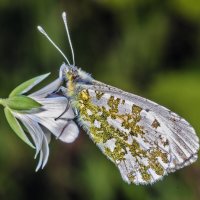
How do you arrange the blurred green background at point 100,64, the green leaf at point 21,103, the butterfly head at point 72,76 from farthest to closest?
the blurred green background at point 100,64 < the butterfly head at point 72,76 < the green leaf at point 21,103

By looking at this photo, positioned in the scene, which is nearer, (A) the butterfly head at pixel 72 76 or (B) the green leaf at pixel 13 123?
(B) the green leaf at pixel 13 123

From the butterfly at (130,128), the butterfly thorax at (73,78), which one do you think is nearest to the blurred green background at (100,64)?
the butterfly at (130,128)

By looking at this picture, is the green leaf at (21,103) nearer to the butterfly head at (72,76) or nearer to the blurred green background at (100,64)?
the butterfly head at (72,76)

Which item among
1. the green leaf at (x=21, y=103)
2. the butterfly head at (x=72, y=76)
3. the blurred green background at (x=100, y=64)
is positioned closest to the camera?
the green leaf at (x=21, y=103)

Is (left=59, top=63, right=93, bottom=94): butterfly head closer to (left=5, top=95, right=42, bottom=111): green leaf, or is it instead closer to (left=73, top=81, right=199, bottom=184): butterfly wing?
(left=73, top=81, right=199, bottom=184): butterfly wing

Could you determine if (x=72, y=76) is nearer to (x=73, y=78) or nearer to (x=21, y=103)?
(x=73, y=78)

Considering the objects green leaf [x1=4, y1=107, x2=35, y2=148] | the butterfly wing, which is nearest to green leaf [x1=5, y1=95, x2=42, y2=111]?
green leaf [x1=4, y1=107, x2=35, y2=148]
